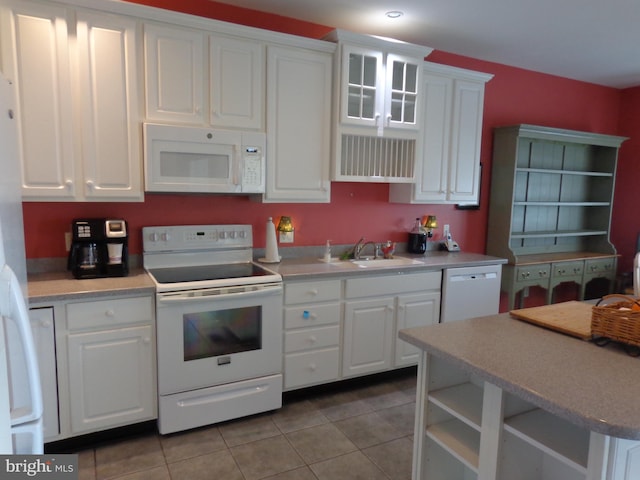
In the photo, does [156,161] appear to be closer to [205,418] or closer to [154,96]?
[154,96]

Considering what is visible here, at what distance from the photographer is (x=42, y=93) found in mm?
2307

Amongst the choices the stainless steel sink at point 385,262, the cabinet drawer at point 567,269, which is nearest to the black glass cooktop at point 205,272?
the stainless steel sink at point 385,262

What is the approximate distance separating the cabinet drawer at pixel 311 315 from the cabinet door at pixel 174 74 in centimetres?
133

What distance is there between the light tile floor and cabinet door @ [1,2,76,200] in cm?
147

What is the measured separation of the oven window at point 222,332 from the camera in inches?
99.7

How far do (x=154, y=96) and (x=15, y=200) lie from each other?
4.61ft

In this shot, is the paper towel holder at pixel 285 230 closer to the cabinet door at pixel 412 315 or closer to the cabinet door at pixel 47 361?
the cabinet door at pixel 412 315

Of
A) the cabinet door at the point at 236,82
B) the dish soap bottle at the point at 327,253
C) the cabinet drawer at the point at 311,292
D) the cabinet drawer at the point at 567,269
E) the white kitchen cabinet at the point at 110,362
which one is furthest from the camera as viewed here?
the cabinet drawer at the point at 567,269

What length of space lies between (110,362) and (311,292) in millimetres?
1239

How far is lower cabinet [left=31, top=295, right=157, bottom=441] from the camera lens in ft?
7.41

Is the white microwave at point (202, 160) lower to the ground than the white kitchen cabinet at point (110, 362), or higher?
higher

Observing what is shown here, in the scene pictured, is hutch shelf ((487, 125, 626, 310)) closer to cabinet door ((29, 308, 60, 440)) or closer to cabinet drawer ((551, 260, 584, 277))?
cabinet drawer ((551, 260, 584, 277))

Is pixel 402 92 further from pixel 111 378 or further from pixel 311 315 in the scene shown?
pixel 111 378

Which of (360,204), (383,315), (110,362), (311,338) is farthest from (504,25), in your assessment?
(110,362)
